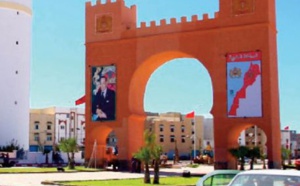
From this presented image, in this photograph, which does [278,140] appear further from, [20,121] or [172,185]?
[20,121]

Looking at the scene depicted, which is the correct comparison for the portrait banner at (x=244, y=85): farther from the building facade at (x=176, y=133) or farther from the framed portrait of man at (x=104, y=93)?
the building facade at (x=176, y=133)

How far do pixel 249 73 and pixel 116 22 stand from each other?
34.0 feet

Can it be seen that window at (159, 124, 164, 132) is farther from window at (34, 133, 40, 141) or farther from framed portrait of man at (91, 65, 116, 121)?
framed portrait of man at (91, 65, 116, 121)

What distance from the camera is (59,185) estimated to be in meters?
19.8

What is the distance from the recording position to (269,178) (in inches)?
322

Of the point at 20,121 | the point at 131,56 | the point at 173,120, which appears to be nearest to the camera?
the point at 131,56

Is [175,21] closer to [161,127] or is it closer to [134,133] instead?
[134,133]

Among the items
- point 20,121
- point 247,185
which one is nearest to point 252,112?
point 247,185

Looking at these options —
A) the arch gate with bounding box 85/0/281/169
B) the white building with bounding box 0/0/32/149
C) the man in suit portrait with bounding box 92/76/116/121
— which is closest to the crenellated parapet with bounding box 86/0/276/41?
the arch gate with bounding box 85/0/281/169

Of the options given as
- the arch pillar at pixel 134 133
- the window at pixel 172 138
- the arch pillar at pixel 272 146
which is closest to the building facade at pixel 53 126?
the window at pixel 172 138

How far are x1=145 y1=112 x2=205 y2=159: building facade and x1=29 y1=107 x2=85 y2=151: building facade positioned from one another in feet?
35.6

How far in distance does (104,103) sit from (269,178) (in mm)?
26449

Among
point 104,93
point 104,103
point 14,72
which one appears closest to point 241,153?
point 104,103

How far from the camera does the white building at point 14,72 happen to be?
4573 cm
